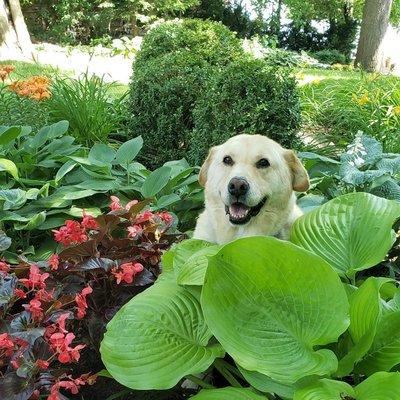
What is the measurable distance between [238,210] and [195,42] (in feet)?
17.7

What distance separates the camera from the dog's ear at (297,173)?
10.3 feet

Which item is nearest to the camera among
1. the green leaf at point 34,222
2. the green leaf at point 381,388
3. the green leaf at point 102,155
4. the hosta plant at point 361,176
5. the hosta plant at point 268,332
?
the green leaf at point 381,388

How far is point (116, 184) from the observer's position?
4.32 metres

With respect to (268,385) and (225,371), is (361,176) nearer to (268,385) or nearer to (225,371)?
(225,371)

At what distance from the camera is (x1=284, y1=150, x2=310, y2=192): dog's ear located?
10.3ft

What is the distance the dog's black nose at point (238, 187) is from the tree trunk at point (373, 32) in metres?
16.3

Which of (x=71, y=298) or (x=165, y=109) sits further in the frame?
(x=165, y=109)

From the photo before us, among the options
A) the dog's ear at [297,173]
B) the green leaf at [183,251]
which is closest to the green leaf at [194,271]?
the green leaf at [183,251]

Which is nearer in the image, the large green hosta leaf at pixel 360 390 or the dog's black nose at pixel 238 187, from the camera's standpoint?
the large green hosta leaf at pixel 360 390

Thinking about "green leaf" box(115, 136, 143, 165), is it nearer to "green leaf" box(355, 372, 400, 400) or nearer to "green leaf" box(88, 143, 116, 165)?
"green leaf" box(88, 143, 116, 165)

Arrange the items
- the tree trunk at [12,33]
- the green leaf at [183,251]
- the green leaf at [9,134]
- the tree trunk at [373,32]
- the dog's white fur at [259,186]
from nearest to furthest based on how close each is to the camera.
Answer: the green leaf at [183,251] → the dog's white fur at [259,186] → the green leaf at [9,134] → the tree trunk at [12,33] → the tree trunk at [373,32]

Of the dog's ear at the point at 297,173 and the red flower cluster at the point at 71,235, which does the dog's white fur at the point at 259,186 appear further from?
the red flower cluster at the point at 71,235

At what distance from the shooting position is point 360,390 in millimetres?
1688

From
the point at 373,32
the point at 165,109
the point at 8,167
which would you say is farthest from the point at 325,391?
the point at 373,32
